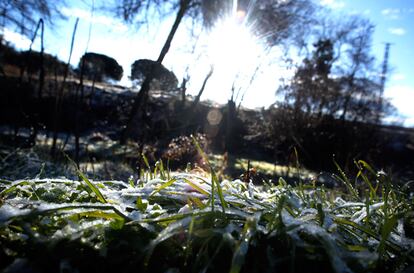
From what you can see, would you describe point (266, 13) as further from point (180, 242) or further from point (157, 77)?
point (180, 242)

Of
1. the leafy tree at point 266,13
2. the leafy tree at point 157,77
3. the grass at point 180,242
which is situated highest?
the leafy tree at point 266,13

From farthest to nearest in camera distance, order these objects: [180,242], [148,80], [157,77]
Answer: [157,77]
[148,80]
[180,242]

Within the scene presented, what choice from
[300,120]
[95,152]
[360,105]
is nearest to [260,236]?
[95,152]

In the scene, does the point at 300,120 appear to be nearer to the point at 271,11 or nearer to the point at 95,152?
the point at 271,11

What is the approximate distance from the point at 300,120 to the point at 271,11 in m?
6.07

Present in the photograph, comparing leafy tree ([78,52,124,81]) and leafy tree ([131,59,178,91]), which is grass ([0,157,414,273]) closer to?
leafy tree ([131,59,178,91])

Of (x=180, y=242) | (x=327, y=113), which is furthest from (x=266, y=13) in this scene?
(x=180, y=242)

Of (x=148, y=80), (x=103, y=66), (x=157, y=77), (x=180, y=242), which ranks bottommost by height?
(x=180, y=242)

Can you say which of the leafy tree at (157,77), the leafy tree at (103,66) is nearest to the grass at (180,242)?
the leafy tree at (157,77)

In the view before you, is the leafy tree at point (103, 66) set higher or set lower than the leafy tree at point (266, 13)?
lower

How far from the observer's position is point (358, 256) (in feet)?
2.04

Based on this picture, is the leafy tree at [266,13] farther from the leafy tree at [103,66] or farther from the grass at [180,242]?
the grass at [180,242]

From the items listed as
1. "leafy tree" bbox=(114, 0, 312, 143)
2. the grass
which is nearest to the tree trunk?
"leafy tree" bbox=(114, 0, 312, 143)

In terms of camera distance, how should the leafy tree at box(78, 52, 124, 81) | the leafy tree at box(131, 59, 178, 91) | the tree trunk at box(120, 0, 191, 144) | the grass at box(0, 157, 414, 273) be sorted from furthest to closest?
the leafy tree at box(78, 52, 124, 81)
the leafy tree at box(131, 59, 178, 91)
the tree trunk at box(120, 0, 191, 144)
the grass at box(0, 157, 414, 273)
